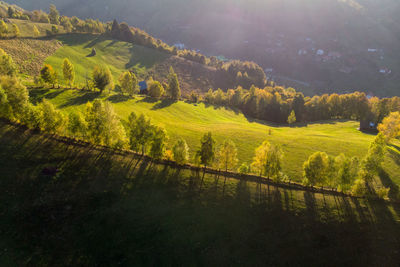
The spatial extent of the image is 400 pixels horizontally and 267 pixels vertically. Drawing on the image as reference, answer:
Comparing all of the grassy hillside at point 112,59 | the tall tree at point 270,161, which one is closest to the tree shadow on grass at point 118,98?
the grassy hillside at point 112,59

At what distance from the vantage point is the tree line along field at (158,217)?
31125mm

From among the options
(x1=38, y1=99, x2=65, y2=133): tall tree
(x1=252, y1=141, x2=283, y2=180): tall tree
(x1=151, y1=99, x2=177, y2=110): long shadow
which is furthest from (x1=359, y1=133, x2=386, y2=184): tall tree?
(x1=151, y1=99, x2=177, y2=110): long shadow

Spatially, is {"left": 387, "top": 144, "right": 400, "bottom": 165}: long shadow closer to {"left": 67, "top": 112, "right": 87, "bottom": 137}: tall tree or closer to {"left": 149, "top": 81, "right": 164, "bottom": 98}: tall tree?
{"left": 67, "top": 112, "right": 87, "bottom": 137}: tall tree

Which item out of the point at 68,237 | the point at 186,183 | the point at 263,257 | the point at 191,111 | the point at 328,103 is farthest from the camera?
the point at 328,103

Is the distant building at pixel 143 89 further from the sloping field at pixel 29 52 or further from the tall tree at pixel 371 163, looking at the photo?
the tall tree at pixel 371 163

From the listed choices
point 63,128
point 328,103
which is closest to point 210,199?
point 63,128

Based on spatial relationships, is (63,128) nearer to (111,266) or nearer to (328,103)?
(111,266)

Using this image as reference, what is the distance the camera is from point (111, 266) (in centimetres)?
2927

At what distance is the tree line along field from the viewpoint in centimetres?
3112

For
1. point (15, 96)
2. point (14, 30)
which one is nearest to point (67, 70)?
point (15, 96)

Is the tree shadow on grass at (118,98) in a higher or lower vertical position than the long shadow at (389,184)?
higher

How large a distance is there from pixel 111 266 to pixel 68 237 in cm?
856

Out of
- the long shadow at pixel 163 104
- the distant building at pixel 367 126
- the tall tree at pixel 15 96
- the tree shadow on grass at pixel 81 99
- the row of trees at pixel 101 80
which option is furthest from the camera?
the long shadow at pixel 163 104

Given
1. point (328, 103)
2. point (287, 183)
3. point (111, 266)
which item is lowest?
point (111, 266)
